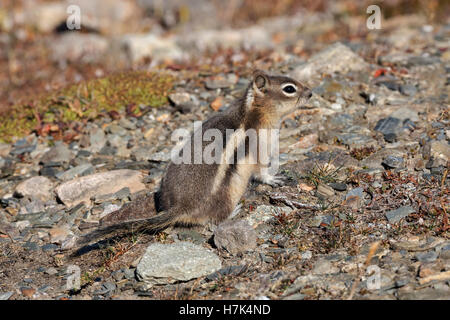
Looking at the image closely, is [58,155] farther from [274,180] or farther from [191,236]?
[274,180]

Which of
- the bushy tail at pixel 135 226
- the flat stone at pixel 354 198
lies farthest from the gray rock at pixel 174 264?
the flat stone at pixel 354 198

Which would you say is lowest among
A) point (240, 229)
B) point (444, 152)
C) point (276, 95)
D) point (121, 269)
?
point (121, 269)

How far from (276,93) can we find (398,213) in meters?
2.37

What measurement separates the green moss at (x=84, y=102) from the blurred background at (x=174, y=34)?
3.24ft

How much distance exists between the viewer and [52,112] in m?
9.13

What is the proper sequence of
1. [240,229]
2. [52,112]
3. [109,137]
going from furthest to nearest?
[52,112] < [109,137] < [240,229]

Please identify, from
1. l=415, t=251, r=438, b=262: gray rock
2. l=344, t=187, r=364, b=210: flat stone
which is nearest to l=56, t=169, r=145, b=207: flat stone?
l=344, t=187, r=364, b=210: flat stone

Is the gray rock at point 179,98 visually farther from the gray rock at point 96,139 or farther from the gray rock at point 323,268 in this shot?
the gray rock at point 323,268

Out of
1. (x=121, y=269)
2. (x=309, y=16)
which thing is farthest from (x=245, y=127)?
(x=309, y=16)

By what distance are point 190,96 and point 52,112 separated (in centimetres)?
256

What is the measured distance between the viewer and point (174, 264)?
509 cm

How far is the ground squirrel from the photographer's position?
5.84 metres

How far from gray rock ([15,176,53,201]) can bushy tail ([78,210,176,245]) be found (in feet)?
7.30

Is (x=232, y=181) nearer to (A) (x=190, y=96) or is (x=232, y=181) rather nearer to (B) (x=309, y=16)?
(A) (x=190, y=96)
